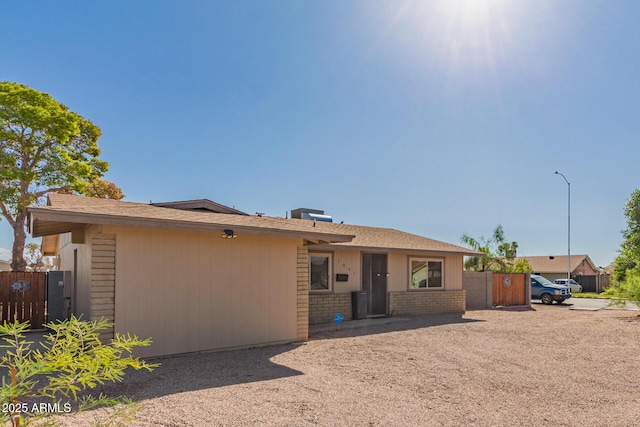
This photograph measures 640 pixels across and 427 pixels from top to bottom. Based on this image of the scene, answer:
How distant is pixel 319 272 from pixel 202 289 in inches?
224

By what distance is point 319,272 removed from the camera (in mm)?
13758

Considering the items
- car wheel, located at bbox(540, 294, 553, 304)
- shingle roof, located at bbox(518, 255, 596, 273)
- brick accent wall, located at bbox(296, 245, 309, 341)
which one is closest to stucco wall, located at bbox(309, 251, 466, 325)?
brick accent wall, located at bbox(296, 245, 309, 341)

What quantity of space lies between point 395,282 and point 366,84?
6855 mm

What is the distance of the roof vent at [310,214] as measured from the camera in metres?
19.0

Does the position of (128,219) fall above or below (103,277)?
above

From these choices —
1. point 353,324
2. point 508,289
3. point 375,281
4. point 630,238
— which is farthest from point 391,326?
point 630,238

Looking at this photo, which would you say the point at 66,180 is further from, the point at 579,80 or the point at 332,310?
the point at 579,80

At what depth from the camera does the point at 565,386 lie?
6.39m

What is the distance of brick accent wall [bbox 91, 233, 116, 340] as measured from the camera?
743 centimetres

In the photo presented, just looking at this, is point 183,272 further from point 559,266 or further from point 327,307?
Answer: point 559,266

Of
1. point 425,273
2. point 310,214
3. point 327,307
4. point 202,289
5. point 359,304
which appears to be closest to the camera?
point 202,289

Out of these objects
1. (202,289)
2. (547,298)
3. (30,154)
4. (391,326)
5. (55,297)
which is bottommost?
(547,298)

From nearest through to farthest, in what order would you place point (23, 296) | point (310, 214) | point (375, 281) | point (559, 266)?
point (23, 296) < point (375, 281) < point (310, 214) < point (559, 266)

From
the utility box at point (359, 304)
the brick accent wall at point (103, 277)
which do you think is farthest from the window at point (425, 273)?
the brick accent wall at point (103, 277)
